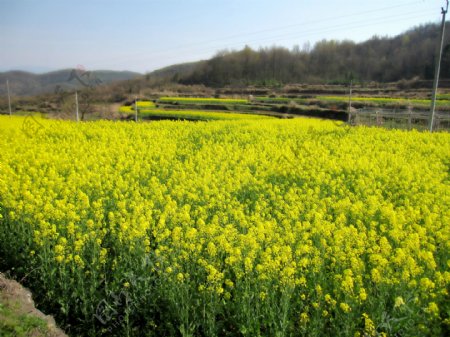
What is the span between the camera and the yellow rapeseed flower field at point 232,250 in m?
4.29

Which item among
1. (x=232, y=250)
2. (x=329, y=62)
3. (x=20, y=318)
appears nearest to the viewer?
(x=20, y=318)

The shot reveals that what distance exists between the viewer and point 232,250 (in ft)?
16.1

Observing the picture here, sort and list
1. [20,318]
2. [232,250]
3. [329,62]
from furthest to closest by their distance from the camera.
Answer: [329,62] → [232,250] → [20,318]

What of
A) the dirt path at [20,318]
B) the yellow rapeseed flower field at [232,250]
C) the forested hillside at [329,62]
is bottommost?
the dirt path at [20,318]

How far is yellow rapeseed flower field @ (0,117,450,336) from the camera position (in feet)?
14.1

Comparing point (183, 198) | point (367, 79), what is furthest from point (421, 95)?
point (183, 198)

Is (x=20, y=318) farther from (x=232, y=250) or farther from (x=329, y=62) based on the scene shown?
(x=329, y=62)

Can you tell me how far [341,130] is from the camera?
1773cm

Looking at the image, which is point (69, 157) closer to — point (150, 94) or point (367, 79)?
point (150, 94)

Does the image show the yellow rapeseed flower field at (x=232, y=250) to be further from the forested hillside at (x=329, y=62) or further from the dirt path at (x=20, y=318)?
the forested hillside at (x=329, y=62)

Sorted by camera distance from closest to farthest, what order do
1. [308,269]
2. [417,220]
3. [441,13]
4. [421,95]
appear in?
[308,269], [417,220], [441,13], [421,95]

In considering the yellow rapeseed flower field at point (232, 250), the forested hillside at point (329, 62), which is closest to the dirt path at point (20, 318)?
the yellow rapeseed flower field at point (232, 250)

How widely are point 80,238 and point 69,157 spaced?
19.4 ft

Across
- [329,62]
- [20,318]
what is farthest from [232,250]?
[329,62]
